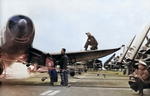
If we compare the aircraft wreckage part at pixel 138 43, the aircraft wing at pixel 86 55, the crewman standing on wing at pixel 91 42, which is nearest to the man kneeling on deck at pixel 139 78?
the aircraft wreckage part at pixel 138 43

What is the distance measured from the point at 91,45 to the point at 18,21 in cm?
147

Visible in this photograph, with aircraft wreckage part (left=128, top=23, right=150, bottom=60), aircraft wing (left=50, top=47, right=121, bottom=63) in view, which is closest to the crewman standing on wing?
aircraft wing (left=50, top=47, right=121, bottom=63)

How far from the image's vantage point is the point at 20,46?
370cm

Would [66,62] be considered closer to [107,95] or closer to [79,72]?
[79,72]

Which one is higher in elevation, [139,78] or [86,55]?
[86,55]

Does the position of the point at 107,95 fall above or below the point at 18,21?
below

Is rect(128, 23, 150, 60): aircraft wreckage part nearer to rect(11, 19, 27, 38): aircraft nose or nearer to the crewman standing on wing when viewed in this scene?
the crewman standing on wing

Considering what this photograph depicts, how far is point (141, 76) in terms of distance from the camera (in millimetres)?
3609

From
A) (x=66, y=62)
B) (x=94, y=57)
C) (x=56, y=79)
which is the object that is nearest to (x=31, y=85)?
(x=56, y=79)

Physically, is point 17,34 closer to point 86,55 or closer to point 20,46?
point 20,46

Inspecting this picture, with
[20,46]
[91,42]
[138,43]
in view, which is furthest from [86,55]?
[20,46]

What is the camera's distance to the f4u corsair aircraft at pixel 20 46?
3.37 meters

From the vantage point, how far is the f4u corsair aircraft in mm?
3369

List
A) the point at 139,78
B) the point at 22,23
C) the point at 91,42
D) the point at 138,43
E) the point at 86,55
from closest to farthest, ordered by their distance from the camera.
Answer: the point at 22,23
the point at 139,78
the point at 91,42
the point at 138,43
the point at 86,55
